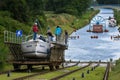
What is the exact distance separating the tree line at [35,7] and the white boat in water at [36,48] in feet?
122

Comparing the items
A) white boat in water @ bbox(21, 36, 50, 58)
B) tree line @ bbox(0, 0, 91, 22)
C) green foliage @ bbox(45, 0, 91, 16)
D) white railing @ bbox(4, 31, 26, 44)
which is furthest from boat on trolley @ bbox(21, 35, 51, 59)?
green foliage @ bbox(45, 0, 91, 16)

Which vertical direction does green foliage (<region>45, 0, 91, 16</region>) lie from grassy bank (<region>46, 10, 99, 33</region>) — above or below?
above

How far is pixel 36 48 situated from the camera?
121 feet

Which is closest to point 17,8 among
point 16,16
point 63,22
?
point 16,16

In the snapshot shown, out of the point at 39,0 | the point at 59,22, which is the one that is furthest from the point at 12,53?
the point at 59,22

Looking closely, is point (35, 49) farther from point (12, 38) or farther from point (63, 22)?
point (63, 22)

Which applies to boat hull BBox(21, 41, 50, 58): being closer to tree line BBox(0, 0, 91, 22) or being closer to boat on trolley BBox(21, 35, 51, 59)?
boat on trolley BBox(21, 35, 51, 59)

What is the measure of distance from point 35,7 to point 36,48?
2705 inches

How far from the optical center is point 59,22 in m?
132

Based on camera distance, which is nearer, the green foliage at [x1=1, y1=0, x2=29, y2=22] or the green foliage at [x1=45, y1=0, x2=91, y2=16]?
the green foliage at [x1=1, y1=0, x2=29, y2=22]

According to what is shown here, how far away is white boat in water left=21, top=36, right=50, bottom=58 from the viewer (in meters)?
36.9

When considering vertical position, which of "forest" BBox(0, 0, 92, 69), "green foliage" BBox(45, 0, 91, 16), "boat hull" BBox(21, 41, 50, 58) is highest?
"green foliage" BBox(45, 0, 91, 16)

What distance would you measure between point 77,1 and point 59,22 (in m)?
55.4

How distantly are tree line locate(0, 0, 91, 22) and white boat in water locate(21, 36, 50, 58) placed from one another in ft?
122
